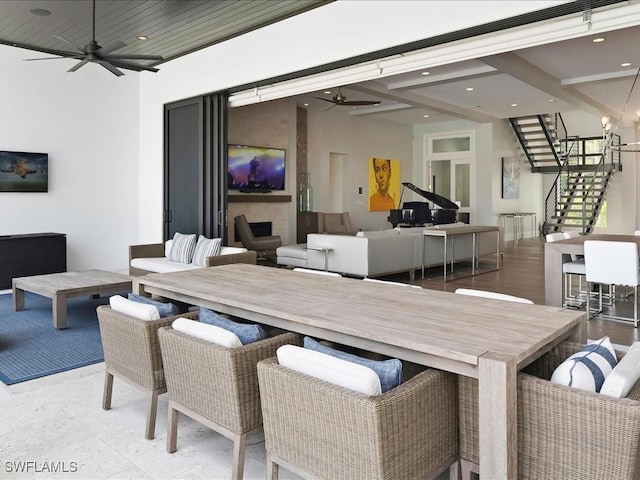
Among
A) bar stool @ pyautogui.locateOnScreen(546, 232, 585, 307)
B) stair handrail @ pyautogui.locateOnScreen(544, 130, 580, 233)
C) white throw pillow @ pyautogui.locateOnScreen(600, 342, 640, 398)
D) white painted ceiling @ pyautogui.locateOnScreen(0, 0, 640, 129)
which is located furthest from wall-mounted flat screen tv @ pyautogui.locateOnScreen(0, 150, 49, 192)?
stair handrail @ pyautogui.locateOnScreen(544, 130, 580, 233)

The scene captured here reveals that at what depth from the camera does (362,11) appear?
492 centimetres

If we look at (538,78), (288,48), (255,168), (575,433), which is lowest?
(575,433)

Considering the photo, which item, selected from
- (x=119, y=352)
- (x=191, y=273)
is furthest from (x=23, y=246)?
(x=119, y=352)

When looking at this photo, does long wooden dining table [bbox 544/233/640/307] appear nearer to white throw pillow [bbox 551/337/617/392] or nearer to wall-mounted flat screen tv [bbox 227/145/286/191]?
white throw pillow [bbox 551/337/617/392]

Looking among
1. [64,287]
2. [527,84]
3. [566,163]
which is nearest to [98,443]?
[64,287]

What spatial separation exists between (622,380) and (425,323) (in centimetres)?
69

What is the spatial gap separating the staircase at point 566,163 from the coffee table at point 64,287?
991 cm

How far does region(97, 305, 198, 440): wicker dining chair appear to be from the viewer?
2.51 meters

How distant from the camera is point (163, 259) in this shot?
6.83 meters

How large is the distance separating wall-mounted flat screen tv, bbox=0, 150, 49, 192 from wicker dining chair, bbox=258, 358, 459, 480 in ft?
21.5

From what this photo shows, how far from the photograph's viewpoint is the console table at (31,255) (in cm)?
661

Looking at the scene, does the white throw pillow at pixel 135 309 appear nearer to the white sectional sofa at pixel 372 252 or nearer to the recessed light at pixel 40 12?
the white sectional sofa at pixel 372 252

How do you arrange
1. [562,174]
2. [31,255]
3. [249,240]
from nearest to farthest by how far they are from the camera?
1. [31,255]
2. [249,240]
3. [562,174]

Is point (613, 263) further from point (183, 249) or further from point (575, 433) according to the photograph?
point (183, 249)
